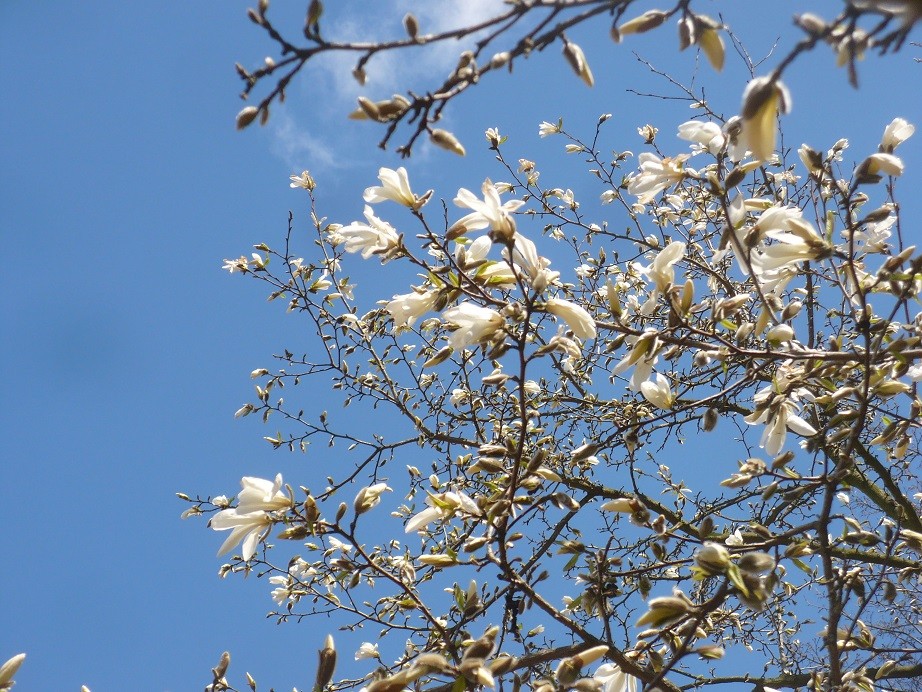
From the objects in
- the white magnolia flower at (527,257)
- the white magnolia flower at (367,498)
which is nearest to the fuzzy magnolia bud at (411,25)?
the white magnolia flower at (527,257)

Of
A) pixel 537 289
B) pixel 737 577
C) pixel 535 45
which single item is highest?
pixel 535 45

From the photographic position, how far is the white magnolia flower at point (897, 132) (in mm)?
1678

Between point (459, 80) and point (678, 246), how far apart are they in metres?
0.72

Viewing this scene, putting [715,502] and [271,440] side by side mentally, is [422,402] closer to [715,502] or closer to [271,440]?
[271,440]

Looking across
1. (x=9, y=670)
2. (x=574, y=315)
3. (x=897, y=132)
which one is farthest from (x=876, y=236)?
(x=9, y=670)

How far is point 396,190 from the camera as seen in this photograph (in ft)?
5.19

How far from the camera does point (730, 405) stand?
3.29 meters

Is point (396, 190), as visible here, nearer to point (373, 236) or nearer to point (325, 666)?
point (373, 236)

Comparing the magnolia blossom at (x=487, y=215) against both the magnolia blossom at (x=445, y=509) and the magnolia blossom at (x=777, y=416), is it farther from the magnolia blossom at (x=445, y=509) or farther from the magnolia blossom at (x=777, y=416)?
the magnolia blossom at (x=777, y=416)

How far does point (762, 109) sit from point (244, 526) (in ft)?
4.11

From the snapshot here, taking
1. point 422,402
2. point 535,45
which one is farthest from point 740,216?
point 422,402

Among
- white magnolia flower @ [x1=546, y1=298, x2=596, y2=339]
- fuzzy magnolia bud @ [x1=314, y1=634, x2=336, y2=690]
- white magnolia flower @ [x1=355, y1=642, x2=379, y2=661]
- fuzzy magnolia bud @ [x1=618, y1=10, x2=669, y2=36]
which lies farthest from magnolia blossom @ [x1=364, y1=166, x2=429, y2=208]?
white magnolia flower @ [x1=355, y1=642, x2=379, y2=661]

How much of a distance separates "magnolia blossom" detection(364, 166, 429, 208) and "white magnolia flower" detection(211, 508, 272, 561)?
71cm

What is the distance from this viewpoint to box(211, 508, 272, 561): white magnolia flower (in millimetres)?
1479
